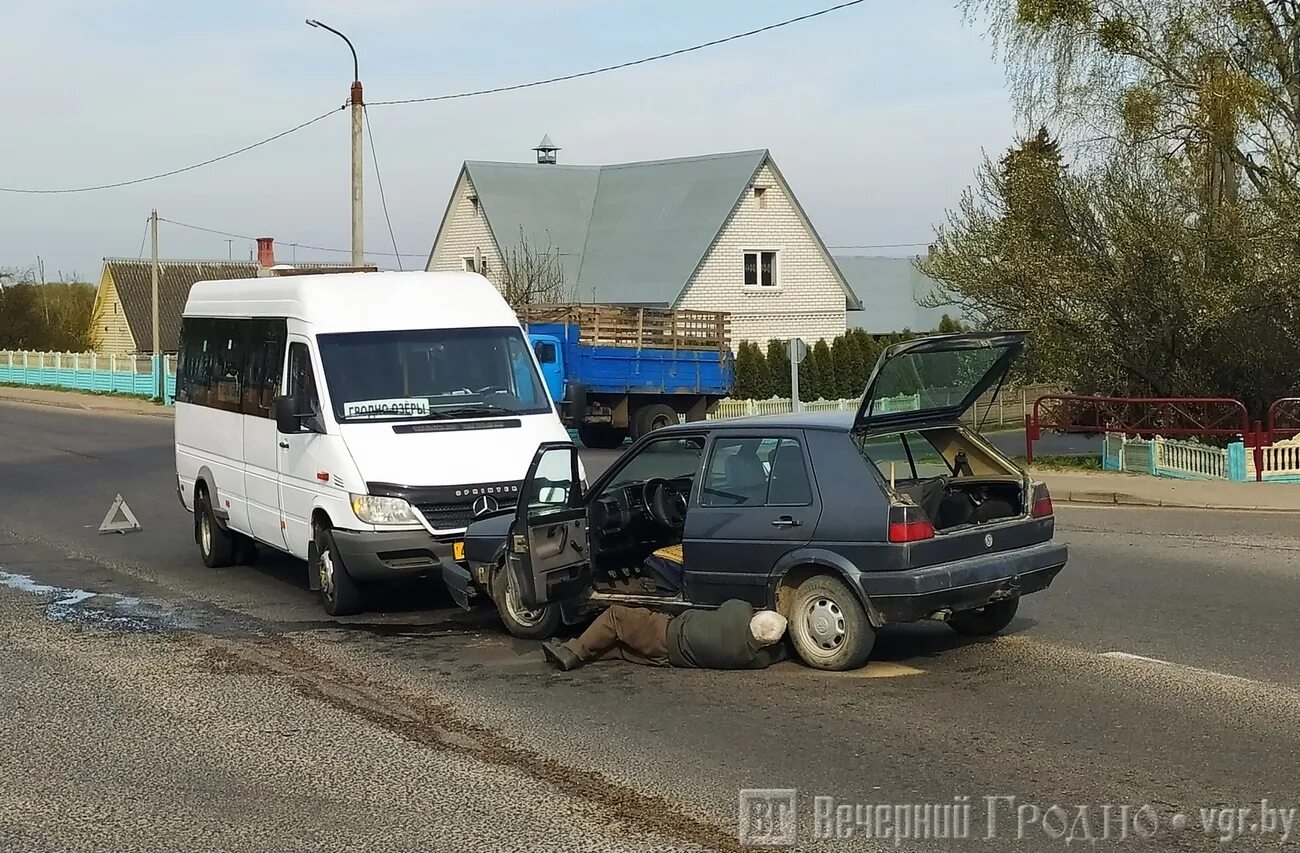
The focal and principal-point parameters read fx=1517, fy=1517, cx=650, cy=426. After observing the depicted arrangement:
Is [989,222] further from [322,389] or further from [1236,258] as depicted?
[322,389]

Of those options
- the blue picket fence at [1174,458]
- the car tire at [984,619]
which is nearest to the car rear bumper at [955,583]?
the car tire at [984,619]

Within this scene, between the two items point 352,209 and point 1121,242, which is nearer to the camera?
point 1121,242

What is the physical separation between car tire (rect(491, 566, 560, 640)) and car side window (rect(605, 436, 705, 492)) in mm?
880

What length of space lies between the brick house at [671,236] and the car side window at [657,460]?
108ft

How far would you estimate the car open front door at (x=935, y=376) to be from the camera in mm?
8461

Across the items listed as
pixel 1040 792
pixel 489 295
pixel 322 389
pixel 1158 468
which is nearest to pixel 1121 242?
pixel 1158 468

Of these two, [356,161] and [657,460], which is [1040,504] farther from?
[356,161]

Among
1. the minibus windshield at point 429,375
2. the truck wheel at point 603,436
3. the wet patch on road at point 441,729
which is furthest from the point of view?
the truck wheel at point 603,436

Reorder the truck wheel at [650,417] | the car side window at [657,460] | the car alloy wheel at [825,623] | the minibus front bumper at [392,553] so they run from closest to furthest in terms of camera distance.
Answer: the car alloy wheel at [825,623] < the car side window at [657,460] < the minibus front bumper at [392,553] < the truck wheel at [650,417]

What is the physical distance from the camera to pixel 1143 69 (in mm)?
23953

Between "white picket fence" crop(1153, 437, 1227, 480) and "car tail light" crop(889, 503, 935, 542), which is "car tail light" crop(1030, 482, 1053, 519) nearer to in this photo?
"car tail light" crop(889, 503, 935, 542)

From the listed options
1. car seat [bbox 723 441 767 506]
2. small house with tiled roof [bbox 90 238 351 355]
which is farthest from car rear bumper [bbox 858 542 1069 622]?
small house with tiled roof [bbox 90 238 351 355]

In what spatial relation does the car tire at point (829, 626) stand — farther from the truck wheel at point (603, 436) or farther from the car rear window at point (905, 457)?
the truck wheel at point (603, 436)

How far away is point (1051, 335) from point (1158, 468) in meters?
2.71
